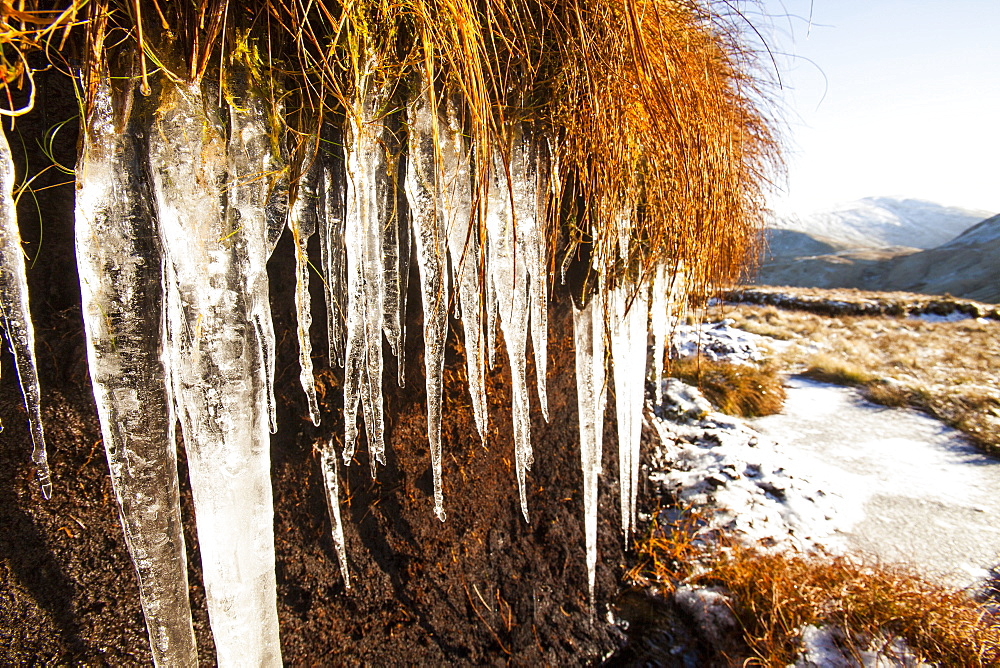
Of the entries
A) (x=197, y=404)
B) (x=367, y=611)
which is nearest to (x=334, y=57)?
(x=197, y=404)

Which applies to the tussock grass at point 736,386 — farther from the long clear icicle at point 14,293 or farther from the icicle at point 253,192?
the long clear icicle at point 14,293

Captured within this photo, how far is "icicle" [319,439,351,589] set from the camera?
1876 millimetres

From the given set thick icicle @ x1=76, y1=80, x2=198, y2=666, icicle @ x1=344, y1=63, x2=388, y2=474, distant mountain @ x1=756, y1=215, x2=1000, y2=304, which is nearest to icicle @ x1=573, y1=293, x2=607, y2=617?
icicle @ x1=344, y1=63, x2=388, y2=474

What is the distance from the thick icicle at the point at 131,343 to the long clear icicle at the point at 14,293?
0.35 feet

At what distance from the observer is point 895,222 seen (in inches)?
6235

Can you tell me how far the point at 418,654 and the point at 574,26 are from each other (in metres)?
2.80

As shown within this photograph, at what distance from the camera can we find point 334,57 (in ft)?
4.23

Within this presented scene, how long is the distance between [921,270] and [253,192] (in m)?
65.9

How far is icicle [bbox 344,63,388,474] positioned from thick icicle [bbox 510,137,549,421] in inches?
23.3

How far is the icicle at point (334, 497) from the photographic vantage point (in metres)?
1.88

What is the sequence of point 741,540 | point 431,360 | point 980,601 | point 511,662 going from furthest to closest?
1. point 741,540
2. point 980,601
3. point 511,662
4. point 431,360

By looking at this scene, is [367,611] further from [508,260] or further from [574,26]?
[574,26]

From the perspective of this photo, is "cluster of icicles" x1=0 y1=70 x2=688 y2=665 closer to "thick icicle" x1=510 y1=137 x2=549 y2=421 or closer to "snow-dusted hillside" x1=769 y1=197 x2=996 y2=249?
"thick icicle" x1=510 y1=137 x2=549 y2=421

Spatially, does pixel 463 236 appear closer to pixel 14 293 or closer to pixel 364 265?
pixel 364 265
